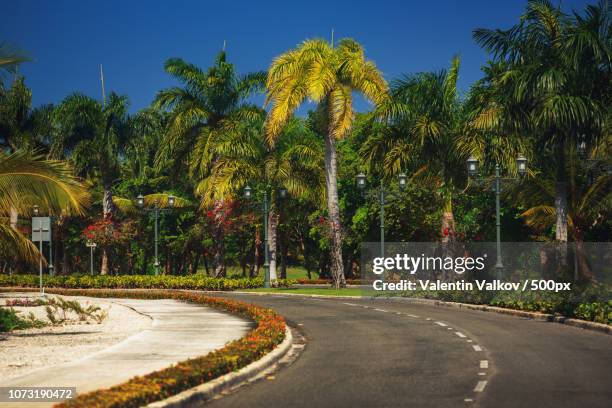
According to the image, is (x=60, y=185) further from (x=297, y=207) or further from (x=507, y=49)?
(x=297, y=207)

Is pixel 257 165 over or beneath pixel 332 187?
over

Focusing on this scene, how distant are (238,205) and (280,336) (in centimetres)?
4411

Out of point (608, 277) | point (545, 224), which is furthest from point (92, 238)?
point (608, 277)

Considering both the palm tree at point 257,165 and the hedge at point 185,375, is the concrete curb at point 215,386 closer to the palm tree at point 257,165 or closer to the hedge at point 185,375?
the hedge at point 185,375

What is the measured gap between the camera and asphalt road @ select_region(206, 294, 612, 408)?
11.4 meters

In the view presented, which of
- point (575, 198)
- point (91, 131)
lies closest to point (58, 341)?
point (575, 198)

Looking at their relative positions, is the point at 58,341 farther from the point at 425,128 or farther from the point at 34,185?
the point at 425,128

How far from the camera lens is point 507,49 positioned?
29.7 metres

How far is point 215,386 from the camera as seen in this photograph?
12031 millimetres

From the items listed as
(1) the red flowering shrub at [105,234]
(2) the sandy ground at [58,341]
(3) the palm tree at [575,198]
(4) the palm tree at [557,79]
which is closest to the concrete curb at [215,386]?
(2) the sandy ground at [58,341]

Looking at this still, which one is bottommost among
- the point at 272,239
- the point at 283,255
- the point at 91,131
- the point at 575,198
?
the point at 283,255

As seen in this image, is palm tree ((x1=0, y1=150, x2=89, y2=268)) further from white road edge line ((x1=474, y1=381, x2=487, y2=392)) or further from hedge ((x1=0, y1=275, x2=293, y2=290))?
hedge ((x1=0, y1=275, x2=293, y2=290))

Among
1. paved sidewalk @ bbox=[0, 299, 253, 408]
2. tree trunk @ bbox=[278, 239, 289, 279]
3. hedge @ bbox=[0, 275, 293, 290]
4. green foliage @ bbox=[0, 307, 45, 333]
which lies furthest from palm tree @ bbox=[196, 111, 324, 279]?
green foliage @ bbox=[0, 307, 45, 333]

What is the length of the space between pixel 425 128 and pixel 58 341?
21889mm
